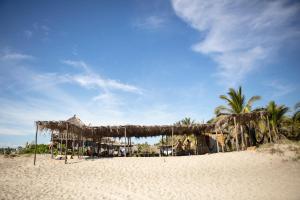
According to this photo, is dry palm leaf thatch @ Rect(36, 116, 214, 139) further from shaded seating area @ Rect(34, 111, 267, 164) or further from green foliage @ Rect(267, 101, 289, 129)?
green foliage @ Rect(267, 101, 289, 129)

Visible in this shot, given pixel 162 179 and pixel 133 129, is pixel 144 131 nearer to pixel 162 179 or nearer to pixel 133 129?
pixel 133 129

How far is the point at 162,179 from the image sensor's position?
10.8 meters

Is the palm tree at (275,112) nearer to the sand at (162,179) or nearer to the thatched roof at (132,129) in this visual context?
the thatched roof at (132,129)

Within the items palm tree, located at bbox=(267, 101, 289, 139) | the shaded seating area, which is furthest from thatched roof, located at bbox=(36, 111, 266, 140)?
palm tree, located at bbox=(267, 101, 289, 139)

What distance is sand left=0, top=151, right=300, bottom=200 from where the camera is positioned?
27.3 feet

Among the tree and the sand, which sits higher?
the tree

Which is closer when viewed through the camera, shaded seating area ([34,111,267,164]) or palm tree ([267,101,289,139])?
shaded seating area ([34,111,267,164])

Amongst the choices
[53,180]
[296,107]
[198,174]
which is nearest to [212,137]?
[296,107]

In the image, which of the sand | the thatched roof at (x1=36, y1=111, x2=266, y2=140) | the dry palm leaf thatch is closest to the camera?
the sand

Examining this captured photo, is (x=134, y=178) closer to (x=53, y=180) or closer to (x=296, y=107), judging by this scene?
(x=53, y=180)

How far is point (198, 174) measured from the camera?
1162cm

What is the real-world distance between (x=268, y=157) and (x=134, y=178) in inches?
332

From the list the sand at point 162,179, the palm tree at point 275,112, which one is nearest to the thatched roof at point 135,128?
the sand at point 162,179

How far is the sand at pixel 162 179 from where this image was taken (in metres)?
8.34
